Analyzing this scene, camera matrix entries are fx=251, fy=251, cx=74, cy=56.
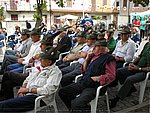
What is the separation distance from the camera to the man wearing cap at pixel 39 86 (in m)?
2.82

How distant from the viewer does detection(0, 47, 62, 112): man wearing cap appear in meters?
2.82

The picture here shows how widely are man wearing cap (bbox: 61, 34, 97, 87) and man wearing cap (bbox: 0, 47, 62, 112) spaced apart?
2.46 ft

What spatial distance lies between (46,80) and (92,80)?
620 millimetres

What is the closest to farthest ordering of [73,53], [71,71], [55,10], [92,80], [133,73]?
1. [92,80]
2. [133,73]
3. [71,71]
4. [73,53]
5. [55,10]

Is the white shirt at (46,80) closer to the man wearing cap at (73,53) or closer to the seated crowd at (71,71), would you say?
the seated crowd at (71,71)

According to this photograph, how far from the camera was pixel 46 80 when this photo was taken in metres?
3.17

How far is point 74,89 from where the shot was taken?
3.54m

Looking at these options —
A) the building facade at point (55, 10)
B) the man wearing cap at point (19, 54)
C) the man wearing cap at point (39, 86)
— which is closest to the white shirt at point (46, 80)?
the man wearing cap at point (39, 86)

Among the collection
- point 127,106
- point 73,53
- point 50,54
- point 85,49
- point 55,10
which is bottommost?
point 127,106

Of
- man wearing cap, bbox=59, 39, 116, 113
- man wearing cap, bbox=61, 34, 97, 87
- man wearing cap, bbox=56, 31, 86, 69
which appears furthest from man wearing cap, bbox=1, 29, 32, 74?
Answer: man wearing cap, bbox=59, 39, 116, 113

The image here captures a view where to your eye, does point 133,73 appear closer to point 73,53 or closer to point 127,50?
point 127,50

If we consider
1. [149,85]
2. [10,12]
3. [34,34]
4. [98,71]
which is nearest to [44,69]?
[98,71]

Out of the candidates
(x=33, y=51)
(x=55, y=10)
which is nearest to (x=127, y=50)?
→ (x=33, y=51)

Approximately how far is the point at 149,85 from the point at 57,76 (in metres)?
2.36
